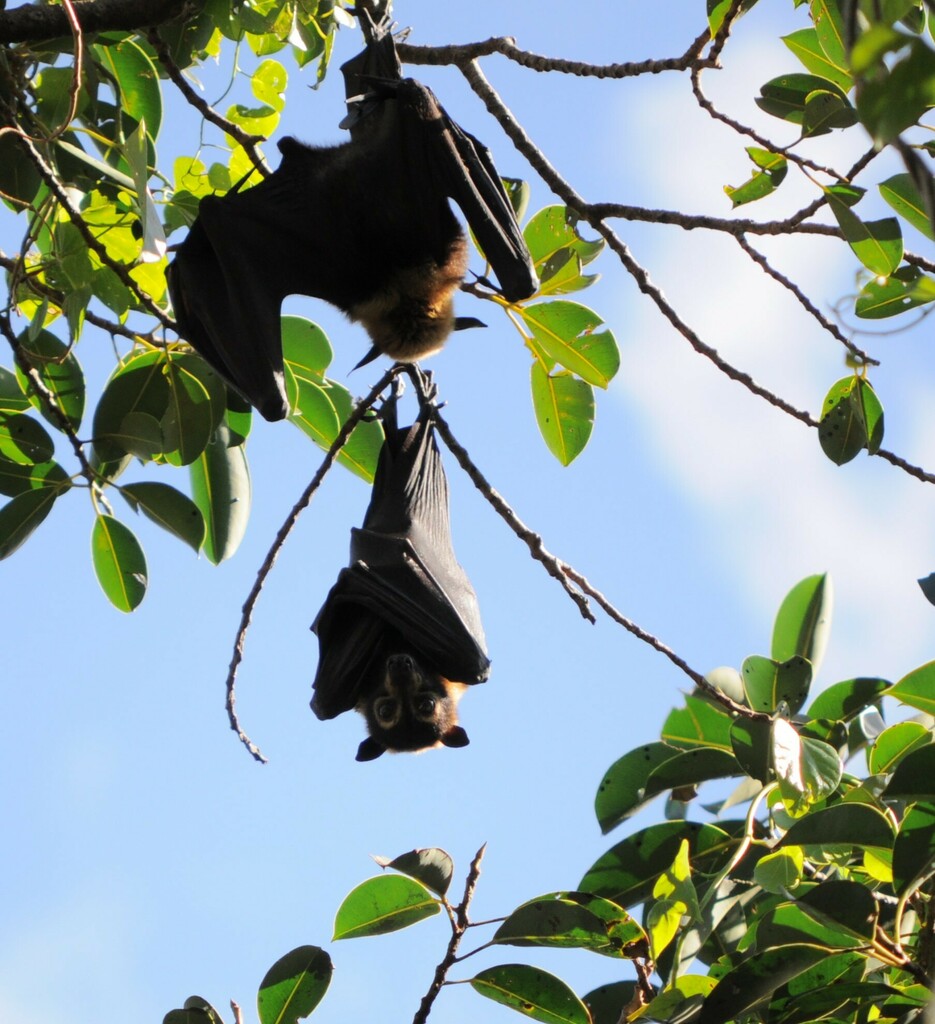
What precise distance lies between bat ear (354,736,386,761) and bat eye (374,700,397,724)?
0.21 meters

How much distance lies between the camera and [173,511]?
4.20m

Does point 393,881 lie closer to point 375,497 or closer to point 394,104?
point 375,497

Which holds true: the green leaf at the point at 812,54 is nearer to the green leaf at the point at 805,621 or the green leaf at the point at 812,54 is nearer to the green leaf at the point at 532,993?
the green leaf at the point at 805,621

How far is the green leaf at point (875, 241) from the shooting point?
3.43 metres

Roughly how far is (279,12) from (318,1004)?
3543 mm

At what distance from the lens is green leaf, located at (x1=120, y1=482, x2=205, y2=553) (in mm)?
4199

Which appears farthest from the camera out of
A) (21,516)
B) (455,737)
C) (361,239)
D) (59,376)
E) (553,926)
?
(455,737)

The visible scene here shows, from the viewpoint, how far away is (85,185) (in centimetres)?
438

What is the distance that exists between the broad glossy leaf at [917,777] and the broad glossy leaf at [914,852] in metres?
0.02

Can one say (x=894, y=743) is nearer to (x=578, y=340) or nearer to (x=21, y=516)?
(x=578, y=340)

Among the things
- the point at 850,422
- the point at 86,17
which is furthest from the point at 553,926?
the point at 86,17

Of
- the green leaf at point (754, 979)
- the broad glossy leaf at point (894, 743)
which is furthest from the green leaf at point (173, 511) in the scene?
the broad glossy leaf at point (894, 743)

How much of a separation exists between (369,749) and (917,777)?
3.25 metres

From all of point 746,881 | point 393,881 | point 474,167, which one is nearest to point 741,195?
point 474,167
